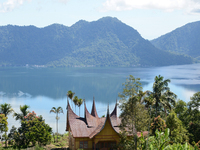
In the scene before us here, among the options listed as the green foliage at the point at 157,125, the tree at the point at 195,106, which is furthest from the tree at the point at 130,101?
the tree at the point at 195,106

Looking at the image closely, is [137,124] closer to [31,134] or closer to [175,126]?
[175,126]

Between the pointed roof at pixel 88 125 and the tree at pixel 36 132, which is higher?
the pointed roof at pixel 88 125

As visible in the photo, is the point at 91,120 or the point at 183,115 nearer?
the point at 91,120

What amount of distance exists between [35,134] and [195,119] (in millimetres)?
18175

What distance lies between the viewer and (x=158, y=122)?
89.6 feet

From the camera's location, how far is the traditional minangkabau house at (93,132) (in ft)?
87.7

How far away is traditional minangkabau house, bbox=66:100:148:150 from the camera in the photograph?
2673 cm

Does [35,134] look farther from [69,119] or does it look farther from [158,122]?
[158,122]

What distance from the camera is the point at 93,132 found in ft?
90.7

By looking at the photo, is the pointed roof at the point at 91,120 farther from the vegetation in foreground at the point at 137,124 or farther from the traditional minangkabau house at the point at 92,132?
the vegetation in foreground at the point at 137,124

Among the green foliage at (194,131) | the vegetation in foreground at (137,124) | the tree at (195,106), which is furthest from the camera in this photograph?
the tree at (195,106)

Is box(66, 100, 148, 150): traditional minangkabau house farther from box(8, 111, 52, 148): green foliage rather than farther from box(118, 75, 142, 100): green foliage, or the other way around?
box(118, 75, 142, 100): green foliage

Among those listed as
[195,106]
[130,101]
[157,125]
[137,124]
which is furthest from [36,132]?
[195,106]

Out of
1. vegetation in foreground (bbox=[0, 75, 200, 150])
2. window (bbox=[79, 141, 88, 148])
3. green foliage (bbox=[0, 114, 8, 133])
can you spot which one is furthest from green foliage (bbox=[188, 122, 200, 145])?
green foliage (bbox=[0, 114, 8, 133])
